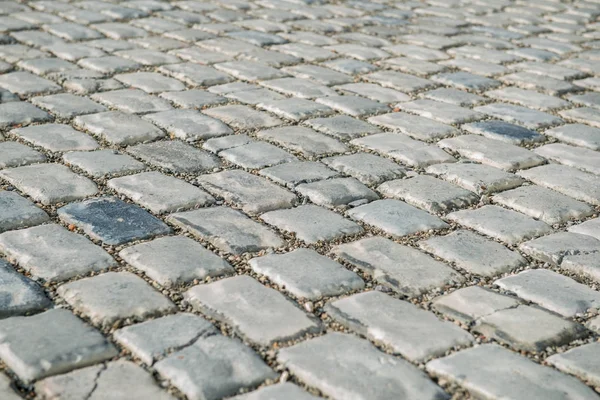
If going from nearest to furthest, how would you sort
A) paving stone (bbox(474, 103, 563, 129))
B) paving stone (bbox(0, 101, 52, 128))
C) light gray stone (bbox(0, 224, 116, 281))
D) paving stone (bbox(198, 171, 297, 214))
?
light gray stone (bbox(0, 224, 116, 281)) → paving stone (bbox(198, 171, 297, 214)) → paving stone (bbox(0, 101, 52, 128)) → paving stone (bbox(474, 103, 563, 129))

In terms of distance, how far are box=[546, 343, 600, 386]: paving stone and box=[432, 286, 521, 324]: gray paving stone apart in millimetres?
251

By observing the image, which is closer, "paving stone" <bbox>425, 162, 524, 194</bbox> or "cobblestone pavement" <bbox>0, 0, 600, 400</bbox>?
"cobblestone pavement" <bbox>0, 0, 600, 400</bbox>

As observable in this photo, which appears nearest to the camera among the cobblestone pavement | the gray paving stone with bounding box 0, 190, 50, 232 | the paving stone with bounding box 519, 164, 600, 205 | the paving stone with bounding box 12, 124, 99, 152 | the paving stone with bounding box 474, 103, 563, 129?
the cobblestone pavement

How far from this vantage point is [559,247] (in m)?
2.86

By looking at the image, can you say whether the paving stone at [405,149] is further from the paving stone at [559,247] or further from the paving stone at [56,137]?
the paving stone at [56,137]

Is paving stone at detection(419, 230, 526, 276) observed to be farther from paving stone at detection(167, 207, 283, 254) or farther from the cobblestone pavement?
paving stone at detection(167, 207, 283, 254)

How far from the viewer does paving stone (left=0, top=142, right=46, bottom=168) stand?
10.9 ft

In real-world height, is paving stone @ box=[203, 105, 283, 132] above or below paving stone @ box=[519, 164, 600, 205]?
below

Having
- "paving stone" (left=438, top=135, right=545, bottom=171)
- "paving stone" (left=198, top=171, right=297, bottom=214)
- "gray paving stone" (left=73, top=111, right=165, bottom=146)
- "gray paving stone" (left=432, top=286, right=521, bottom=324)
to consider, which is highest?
"paving stone" (left=438, top=135, right=545, bottom=171)

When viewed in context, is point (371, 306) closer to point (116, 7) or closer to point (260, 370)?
point (260, 370)

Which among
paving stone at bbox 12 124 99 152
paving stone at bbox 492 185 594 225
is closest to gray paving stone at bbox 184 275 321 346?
paving stone at bbox 492 185 594 225

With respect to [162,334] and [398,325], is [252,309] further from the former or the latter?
[398,325]

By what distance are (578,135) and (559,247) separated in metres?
1.18

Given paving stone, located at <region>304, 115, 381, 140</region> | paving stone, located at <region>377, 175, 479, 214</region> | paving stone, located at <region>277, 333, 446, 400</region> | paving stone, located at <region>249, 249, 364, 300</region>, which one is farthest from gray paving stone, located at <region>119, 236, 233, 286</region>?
paving stone, located at <region>304, 115, 381, 140</region>
